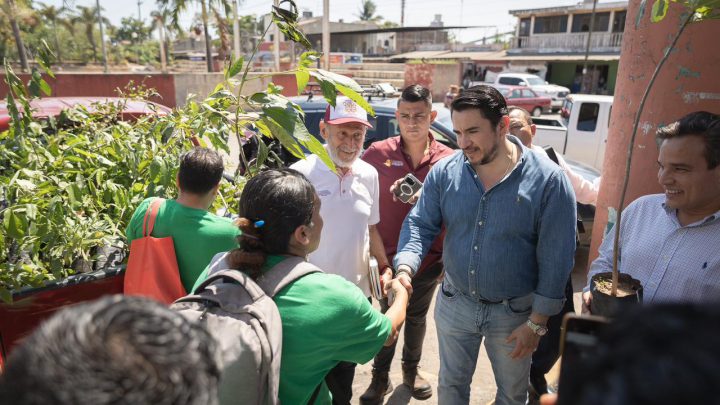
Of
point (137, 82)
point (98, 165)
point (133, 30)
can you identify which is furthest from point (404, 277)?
point (133, 30)

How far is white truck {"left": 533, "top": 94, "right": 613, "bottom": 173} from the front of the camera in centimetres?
820

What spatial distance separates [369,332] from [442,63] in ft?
80.9

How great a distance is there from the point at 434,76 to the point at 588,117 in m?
16.5

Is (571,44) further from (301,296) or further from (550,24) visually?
(301,296)

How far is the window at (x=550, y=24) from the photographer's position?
34.7 metres

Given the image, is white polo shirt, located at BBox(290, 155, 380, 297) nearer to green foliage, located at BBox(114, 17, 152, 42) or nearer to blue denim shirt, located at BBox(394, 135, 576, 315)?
blue denim shirt, located at BBox(394, 135, 576, 315)

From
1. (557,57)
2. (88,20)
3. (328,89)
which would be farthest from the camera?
(88,20)

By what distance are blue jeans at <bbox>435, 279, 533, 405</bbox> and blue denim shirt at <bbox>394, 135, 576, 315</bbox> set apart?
60 millimetres

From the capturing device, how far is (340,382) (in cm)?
218

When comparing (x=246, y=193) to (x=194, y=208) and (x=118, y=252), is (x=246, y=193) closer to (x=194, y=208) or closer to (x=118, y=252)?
(x=194, y=208)

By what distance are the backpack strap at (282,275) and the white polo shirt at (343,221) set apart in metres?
1.00

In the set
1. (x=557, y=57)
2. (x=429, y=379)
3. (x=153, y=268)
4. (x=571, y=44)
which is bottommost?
(x=429, y=379)

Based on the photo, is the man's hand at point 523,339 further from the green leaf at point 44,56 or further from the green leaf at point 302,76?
the green leaf at point 44,56

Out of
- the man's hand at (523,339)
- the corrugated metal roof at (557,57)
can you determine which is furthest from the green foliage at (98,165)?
the corrugated metal roof at (557,57)
